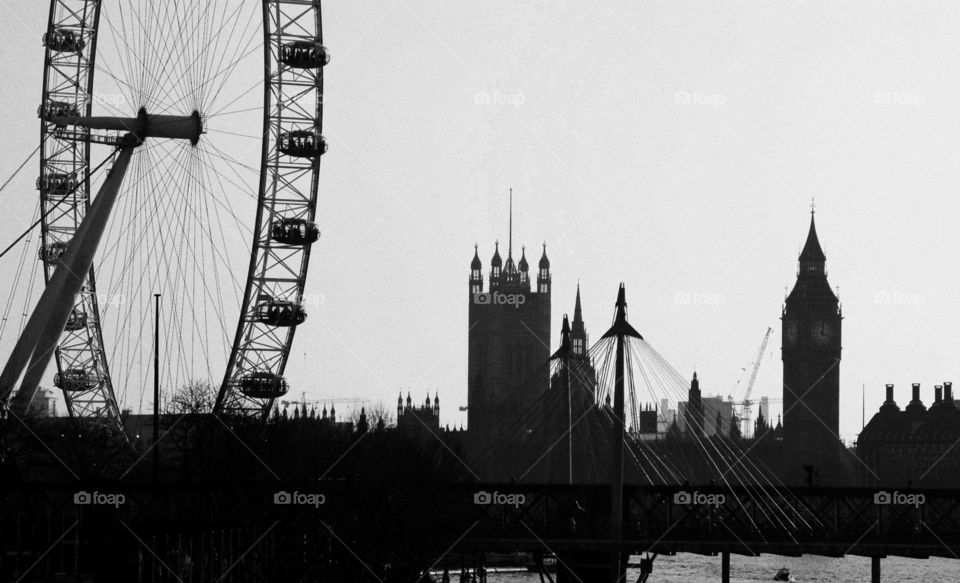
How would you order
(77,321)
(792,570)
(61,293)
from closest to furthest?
(61,293) < (77,321) < (792,570)

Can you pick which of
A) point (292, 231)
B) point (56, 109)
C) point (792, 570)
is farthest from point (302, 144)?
point (792, 570)

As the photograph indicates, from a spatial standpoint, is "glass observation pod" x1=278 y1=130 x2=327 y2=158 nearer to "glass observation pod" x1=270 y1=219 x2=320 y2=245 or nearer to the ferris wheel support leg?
"glass observation pod" x1=270 y1=219 x2=320 y2=245

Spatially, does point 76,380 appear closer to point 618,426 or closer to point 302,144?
point 302,144

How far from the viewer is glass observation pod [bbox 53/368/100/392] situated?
2776 inches

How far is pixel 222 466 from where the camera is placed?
66.5m

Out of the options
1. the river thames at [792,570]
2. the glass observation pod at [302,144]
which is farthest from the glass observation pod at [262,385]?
the river thames at [792,570]

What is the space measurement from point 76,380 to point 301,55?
16.6 meters

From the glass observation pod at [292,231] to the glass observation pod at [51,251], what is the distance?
8665 mm

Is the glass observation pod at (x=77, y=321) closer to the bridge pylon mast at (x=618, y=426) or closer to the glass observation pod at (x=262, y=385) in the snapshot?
the glass observation pod at (x=262, y=385)

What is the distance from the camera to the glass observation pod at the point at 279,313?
63.4 m

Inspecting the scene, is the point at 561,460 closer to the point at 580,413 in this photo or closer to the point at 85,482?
the point at 580,413

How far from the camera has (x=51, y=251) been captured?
6669 centimetres

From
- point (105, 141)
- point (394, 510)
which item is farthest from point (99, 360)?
point (105, 141)

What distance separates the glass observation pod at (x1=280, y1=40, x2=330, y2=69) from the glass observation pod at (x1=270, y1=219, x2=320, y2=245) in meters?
5.07
